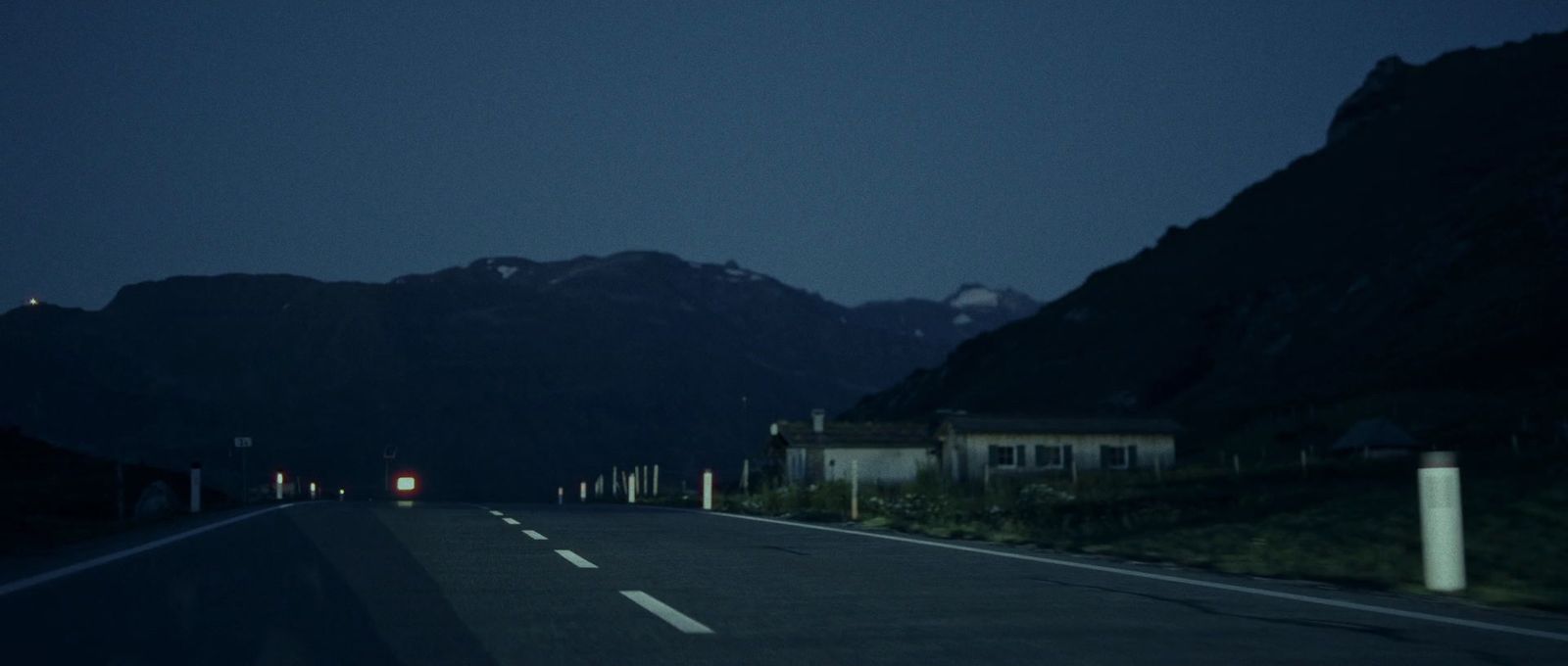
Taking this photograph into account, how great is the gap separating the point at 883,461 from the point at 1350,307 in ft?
214

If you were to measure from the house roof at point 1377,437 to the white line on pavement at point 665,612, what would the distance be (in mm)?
70990

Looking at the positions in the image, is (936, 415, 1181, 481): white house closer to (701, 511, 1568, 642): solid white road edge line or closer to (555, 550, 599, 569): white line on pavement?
(701, 511, 1568, 642): solid white road edge line

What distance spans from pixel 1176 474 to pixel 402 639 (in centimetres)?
5749

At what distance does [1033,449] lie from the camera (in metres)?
77.0

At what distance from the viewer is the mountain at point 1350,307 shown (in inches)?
3777

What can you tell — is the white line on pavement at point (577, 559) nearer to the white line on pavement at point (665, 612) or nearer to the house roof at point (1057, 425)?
the white line on pavement at point (665, 612)

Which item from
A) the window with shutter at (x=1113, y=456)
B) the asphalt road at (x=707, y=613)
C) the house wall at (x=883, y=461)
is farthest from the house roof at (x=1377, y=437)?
the asphalt road at (x=707, y=613)

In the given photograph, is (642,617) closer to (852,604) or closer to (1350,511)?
(852,604)

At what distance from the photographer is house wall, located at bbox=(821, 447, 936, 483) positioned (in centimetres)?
7425

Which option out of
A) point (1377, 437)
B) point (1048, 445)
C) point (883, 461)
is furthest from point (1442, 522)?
point (1377, 437)

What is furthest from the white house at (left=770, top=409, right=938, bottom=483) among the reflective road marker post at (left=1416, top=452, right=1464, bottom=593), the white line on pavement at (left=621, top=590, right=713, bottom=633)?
the white line on pavement at (left=621, top=590, right=713, bottom=633)

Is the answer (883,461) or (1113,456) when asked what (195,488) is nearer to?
(883,461)

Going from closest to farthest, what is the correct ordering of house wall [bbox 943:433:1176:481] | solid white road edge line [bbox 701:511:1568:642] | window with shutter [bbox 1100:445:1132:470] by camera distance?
solid white road edge line [bbox 701:511:1568:642]
house wall [bbox 943:433:1176:481]
window with shutter [bbox 1100:445:1132:470]

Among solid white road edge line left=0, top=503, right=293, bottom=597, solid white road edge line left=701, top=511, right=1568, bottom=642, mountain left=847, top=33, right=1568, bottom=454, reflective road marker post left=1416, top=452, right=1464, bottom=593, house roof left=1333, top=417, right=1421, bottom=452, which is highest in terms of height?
mountain left=847, top=33, right=1568, bottom=454
